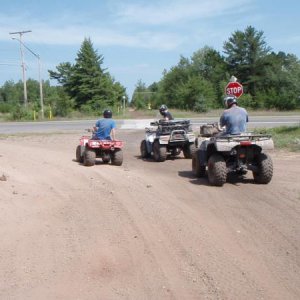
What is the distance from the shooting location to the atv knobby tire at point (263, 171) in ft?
32.5

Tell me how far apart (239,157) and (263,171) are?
0.55 m

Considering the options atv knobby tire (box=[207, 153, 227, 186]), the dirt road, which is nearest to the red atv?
the dirt road

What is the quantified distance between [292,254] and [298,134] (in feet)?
50.3

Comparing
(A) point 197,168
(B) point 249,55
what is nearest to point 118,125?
(A) point 197,168

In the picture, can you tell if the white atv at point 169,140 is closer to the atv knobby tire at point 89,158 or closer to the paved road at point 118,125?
the atv knobby tire at point 89,158

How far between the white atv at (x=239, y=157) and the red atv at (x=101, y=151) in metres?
3.33

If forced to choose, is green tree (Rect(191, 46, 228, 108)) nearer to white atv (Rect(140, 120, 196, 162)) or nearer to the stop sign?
the stop sign

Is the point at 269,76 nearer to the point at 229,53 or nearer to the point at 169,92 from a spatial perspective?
the point at 229,53

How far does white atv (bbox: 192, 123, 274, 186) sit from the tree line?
42835 mm

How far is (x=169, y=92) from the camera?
7662 centimetres

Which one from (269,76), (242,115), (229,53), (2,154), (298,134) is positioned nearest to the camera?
(242,115)

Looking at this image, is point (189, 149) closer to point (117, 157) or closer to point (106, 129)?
point (117, 157)

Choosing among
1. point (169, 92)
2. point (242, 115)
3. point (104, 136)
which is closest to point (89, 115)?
point (169, 92)

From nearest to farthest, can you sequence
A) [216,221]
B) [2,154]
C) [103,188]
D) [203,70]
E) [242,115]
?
1. [216,221]
2. [103,188]
3. [242,115]
4. [2,154]
5. [203,70]
